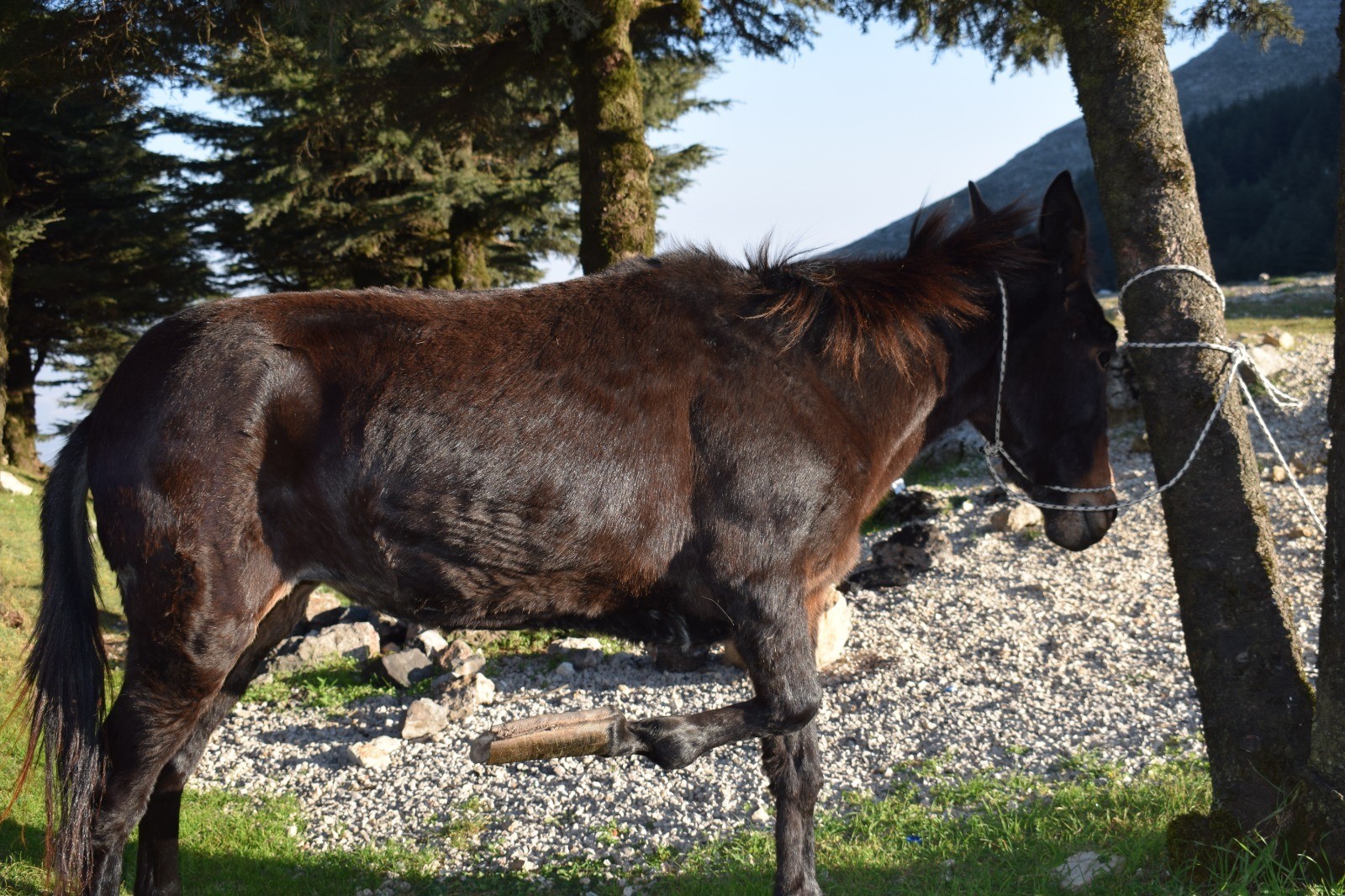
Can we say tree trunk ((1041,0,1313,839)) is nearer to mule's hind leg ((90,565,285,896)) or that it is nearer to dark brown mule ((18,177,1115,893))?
dark brown mule ((18,177,1115,893))

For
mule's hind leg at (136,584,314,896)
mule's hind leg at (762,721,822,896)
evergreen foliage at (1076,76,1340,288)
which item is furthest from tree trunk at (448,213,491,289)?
evergreen foliage at (1076,76,1340,288)

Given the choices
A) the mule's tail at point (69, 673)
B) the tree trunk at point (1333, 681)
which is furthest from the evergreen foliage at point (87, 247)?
the tree trunk at point (1333, 681)

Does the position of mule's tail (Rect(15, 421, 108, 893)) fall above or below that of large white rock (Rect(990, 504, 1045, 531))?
above

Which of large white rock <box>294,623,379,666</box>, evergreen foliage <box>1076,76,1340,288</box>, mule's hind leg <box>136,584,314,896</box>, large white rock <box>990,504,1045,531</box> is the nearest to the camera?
mule's hind leg <box>136,584,314,896</box>

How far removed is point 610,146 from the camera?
26.2 feet

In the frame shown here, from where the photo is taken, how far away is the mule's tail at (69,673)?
3.25m

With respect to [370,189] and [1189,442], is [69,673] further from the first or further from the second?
[370,189]

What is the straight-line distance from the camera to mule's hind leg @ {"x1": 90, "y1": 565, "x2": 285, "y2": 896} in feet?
10.5

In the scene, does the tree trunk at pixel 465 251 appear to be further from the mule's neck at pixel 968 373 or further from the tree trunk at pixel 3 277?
the mule's neck at pixel 968 373

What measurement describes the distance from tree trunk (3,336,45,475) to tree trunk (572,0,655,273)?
526 inches

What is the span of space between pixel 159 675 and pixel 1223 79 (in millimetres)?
55404

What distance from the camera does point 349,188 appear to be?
18438mm

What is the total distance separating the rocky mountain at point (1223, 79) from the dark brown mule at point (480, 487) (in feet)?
101

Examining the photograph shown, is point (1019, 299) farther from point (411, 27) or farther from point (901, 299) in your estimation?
point (411, 27)
